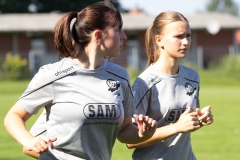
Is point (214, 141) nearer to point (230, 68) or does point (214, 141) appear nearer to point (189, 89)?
point (189, 89)

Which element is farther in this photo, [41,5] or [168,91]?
[41,5]

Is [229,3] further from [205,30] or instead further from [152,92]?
[152,92]

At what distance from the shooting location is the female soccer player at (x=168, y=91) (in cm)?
527

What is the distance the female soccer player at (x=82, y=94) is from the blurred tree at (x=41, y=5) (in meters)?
60.0

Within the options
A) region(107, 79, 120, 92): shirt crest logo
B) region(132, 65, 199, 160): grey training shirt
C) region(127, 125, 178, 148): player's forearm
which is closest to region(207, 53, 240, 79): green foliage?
region(132, 65, 199, 160): grey training shirt

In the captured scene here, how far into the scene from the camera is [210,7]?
159 metres

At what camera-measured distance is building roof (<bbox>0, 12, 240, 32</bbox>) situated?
2028 inches

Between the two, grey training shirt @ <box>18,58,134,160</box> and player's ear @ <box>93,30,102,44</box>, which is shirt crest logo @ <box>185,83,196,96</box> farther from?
player's ear @ <box>93,30,102,44</box>

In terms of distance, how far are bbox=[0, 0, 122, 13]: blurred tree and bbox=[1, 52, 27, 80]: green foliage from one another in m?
21.2

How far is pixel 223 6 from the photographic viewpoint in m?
163

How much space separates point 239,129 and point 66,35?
1108 cm

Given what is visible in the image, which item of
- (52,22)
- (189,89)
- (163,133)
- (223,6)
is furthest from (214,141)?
(223,6)

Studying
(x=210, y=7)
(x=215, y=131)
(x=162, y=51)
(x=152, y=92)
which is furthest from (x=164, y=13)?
(x=210, y=7)

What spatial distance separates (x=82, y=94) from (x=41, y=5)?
63.5 meters
